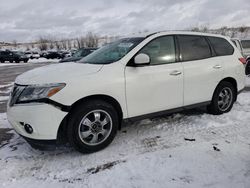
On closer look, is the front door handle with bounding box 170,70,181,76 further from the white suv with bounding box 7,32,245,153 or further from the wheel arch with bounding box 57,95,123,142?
the wheel arch with bounding box 57,95,123,142

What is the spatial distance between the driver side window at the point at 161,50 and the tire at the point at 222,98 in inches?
54.6

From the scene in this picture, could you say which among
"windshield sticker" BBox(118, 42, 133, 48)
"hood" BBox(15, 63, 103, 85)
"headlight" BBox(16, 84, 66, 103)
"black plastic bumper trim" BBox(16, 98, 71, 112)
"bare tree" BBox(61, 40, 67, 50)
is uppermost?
"bare tree" BBox(61, 40, 67, 50)

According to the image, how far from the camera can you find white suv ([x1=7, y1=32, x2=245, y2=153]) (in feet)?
9.73

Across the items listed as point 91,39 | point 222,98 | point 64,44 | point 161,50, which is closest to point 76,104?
point 161,50

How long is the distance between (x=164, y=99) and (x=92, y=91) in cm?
130

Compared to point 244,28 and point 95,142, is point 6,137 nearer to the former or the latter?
point 95,142

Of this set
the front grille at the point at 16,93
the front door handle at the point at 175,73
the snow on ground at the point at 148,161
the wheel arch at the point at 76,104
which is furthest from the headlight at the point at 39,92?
the front door handle at the point at 175,73

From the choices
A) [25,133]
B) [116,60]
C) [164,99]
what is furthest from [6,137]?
[164,99]

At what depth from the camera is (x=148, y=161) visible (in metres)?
3.03

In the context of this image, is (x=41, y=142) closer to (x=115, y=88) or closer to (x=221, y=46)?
(x=115, y=88)

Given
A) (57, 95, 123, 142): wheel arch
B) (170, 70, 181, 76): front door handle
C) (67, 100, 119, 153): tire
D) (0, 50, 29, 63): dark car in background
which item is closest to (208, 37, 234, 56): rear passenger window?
(170, 70, 181, 76): front door handle

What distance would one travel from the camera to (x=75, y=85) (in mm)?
3012

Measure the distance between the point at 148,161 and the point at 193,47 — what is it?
2.38 m

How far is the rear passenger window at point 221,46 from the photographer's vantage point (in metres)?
4.60
